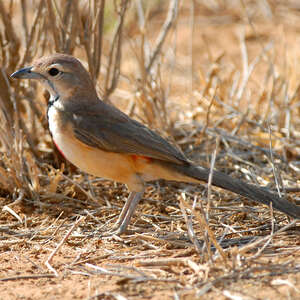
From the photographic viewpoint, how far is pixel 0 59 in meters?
5.64

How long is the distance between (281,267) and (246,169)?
2.30m

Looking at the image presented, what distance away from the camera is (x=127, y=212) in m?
4.78

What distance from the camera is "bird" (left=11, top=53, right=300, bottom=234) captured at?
4.48 meters

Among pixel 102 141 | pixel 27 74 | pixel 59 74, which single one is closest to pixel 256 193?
pixel 102 141

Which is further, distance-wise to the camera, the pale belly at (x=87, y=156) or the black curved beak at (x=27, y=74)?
the black curved beak at (x=27, y=74)

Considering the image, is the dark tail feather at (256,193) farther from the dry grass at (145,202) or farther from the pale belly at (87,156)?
the pale belly at (87,156)

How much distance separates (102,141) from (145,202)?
3.53ft

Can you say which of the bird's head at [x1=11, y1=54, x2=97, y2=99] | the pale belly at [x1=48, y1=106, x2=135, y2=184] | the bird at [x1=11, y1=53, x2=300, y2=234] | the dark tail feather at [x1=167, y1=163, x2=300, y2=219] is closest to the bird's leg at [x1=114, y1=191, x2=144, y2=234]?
the bird at [x1=11, y1=53, x2=300, y2=234]

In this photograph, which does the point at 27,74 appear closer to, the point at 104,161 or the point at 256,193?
the point at 104,161

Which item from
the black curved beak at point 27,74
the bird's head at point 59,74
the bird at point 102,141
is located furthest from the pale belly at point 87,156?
the black curved beak at point 27,74

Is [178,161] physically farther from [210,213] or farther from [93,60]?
[93,60]

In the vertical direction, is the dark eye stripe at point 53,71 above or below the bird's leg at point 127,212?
above

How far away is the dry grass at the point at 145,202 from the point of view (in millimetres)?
3547

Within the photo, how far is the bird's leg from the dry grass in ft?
0.30
